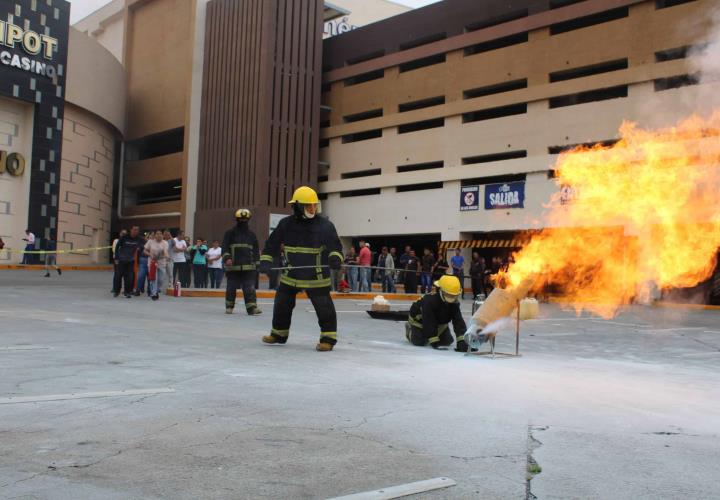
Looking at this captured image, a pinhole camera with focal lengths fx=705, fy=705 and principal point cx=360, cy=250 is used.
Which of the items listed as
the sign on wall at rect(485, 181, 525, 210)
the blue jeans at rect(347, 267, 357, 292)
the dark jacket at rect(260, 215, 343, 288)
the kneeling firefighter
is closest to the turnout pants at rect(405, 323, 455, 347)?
the kneeling firefighter

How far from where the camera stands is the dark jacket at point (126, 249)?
53.1ft

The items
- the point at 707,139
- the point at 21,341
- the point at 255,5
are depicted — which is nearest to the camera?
the point at 21,341

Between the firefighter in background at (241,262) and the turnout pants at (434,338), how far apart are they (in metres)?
4.29

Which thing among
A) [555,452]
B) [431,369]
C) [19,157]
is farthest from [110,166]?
[555,452]

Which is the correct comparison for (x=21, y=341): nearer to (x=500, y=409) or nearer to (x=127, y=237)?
(x=500, y=409)

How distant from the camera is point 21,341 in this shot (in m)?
8.07

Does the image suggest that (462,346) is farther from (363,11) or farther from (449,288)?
(363,11)

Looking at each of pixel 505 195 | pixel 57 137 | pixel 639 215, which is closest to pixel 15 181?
pixel 57 137

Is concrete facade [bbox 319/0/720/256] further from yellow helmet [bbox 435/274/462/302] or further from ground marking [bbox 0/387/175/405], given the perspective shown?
ground marking [bbox 0/387/175/405]

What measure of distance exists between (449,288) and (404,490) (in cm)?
593

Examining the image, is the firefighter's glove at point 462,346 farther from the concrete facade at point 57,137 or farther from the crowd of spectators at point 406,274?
the concrete facade at point 57,137

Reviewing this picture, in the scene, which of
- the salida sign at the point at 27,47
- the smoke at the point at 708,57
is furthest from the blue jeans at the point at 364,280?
the salida sign at the point at 27,47

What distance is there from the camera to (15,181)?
115 ft

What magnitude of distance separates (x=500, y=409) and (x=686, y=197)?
295 inches
